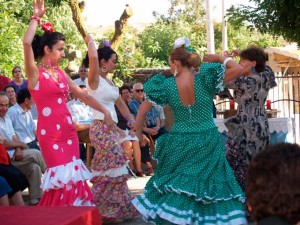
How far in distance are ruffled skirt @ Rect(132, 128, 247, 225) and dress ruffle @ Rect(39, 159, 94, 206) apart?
669 millimetres

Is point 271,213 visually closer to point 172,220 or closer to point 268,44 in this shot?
point 172,220

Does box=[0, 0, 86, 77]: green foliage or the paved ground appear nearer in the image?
the paved ground

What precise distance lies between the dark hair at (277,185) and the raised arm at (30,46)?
3.45 metres

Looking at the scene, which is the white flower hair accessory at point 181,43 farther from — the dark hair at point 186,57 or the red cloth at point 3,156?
the red cloth at point 3,156

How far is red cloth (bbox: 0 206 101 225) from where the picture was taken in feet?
13.6

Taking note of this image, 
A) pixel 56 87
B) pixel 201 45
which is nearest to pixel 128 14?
pixel 56 87

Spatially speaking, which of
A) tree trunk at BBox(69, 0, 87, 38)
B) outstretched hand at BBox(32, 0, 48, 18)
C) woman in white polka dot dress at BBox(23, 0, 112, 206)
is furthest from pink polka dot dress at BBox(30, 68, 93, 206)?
tree trunk at BBox(69, 0, 87, 38)

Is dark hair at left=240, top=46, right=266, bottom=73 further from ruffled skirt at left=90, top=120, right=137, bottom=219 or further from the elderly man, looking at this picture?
the elderly man

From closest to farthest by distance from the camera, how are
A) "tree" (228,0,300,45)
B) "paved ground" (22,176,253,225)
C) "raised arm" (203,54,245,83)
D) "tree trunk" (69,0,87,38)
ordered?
"raised arm" (203,54,245,83) < "paved ground" (22,176,253,225) < "tree" (228,0,300,45) < "tree trunk" (69,0,87,38)

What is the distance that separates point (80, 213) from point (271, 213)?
7.30ft

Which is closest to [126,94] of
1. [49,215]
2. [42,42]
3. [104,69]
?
[104,69]

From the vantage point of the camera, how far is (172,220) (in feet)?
17.0

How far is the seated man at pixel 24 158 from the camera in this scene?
26.1 ft

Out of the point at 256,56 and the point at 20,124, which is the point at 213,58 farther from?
the point at 20,124
